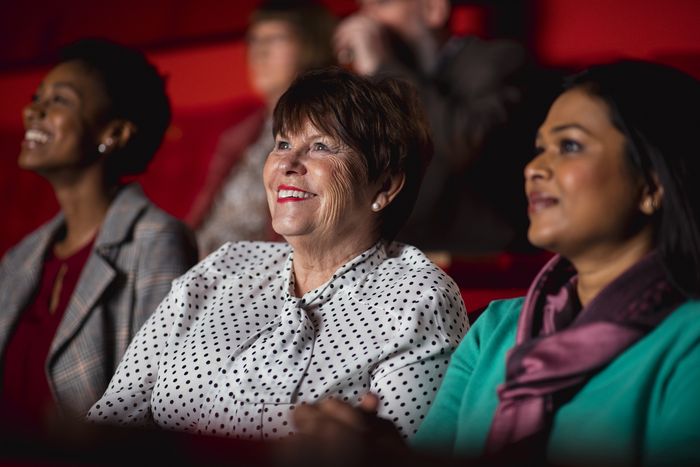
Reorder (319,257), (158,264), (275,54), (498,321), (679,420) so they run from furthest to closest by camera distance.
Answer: (275,54)
(158,264)
(319,257)
(498,321)
(679,420)

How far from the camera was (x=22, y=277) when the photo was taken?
1.58 meters

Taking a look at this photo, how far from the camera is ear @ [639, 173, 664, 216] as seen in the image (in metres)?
0.81

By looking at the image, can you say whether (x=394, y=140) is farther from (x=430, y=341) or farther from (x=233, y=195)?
(x=233, y=195)

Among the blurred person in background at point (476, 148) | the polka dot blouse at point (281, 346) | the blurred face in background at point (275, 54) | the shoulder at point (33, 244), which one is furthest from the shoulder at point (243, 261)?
the blurred face in background at point (275, 54)

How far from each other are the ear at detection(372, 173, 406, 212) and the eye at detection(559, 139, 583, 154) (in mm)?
376

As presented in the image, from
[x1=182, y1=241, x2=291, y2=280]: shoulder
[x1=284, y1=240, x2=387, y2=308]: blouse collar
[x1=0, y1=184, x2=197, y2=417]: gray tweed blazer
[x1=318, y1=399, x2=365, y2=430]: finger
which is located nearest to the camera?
[x1=318, y1=399, x2=365, y2=430]: finger

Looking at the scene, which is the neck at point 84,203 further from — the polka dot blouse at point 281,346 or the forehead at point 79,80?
the polka dot blouse at point 281,346

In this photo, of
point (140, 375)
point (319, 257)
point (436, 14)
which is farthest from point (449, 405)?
point (436, 14)

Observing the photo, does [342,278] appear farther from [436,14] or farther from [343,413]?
[436,14]

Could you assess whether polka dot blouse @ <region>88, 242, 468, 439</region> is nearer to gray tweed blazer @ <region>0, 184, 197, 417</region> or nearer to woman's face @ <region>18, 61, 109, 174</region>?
gray tweed blazer @ <region>0, 184, 197, 417</region>

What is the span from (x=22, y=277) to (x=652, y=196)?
110 cm

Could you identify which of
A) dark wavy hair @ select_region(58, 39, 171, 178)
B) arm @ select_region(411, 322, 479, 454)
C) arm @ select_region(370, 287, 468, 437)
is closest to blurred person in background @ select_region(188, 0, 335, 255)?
dark wavy hair @ select_region(58, 39, 171, 178)

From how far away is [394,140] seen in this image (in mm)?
1192

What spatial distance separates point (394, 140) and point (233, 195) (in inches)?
65.3
